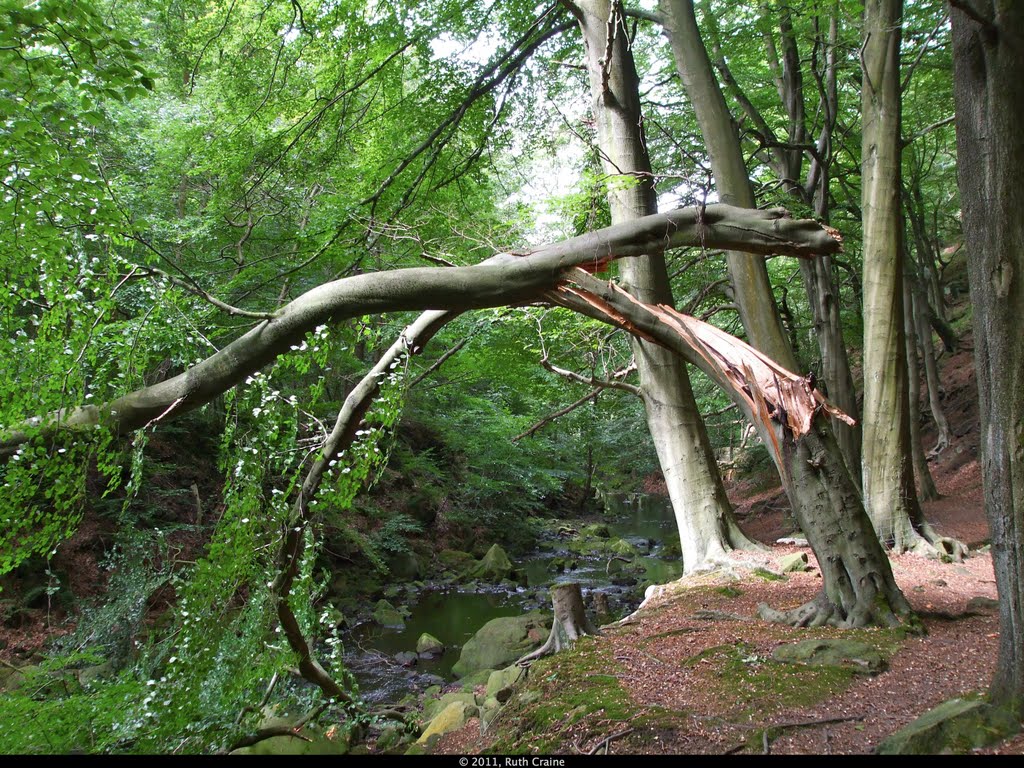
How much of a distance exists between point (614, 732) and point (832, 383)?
779cm

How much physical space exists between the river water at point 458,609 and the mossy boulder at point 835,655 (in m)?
5.13

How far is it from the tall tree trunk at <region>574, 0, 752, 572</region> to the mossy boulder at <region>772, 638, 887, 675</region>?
8.41ft

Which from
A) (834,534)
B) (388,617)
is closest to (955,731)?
(834,534)

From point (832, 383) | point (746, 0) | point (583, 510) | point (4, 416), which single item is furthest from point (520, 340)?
point (583, 510)

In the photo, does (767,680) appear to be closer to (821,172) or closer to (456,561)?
(821,172)

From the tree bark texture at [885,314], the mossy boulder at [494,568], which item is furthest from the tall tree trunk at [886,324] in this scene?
the mossy boulder at [494,568]

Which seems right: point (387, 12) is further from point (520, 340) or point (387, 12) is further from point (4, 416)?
point (4, 416)

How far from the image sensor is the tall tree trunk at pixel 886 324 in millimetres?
7336

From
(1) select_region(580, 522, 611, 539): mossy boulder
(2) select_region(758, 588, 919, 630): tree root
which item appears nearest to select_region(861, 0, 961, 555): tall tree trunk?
(2) select_region(758, 588, 919, 630): tree root

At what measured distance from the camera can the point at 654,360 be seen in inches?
279

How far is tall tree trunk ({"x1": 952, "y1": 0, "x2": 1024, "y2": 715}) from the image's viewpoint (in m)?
2.92

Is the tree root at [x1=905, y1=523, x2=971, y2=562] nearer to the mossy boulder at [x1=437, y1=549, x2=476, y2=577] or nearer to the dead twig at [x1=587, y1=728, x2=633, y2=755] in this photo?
the dead twig at [x1=587, y1=728, x2=633, y2=755]

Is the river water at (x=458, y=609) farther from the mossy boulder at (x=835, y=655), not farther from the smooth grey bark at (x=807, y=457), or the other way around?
the smooth grey bark at (x=807, y=457)

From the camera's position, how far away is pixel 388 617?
38.1 feet
